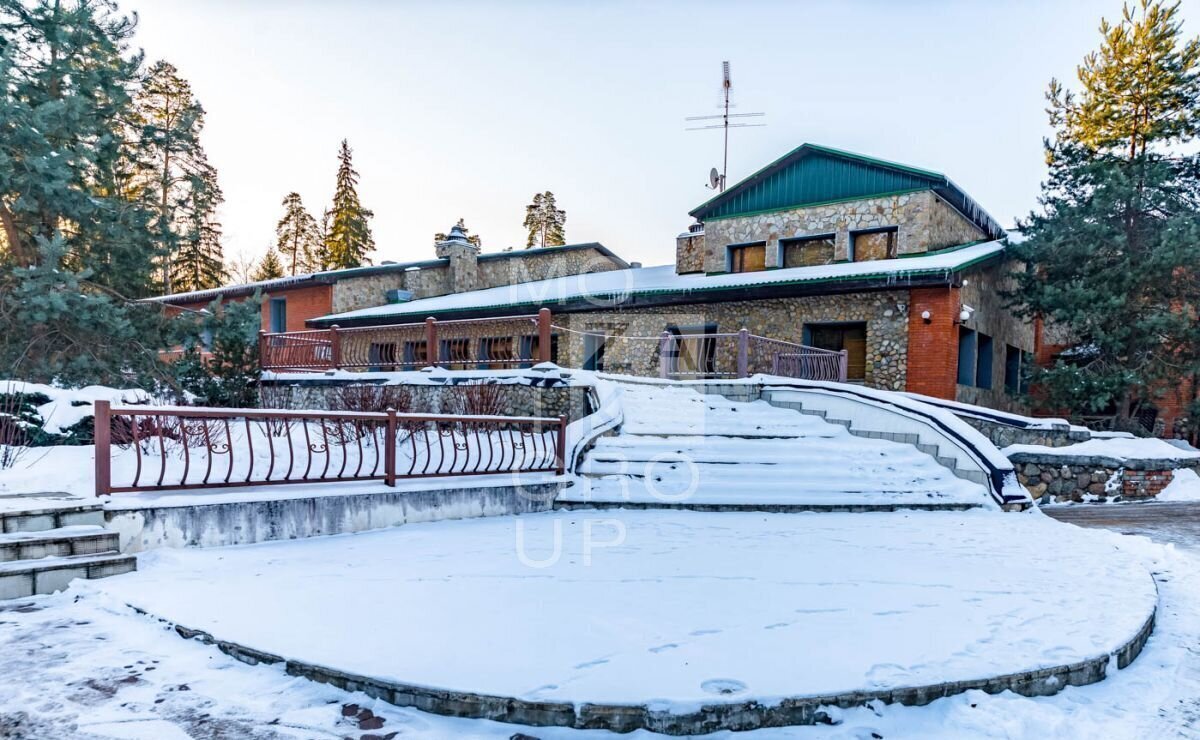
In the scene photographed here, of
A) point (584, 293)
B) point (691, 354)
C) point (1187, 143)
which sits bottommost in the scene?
point (691, 354)

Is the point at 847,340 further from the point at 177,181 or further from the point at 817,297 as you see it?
the point at 177,181

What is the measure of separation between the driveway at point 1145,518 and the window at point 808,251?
812 cm

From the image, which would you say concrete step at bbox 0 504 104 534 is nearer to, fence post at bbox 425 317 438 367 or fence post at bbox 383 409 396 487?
fence post at bbox 383 409 396 487

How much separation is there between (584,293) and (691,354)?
3295 mm

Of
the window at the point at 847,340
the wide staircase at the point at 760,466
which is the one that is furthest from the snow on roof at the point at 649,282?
the wide staircase at the point at 760,466

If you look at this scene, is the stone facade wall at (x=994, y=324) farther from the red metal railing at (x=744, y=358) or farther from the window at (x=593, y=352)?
the window at (x=593, y=352)

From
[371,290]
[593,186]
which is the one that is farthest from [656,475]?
[371,290]

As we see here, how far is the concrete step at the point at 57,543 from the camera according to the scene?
409cm

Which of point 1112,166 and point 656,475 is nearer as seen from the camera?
point 656,475

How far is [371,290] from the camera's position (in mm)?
21797

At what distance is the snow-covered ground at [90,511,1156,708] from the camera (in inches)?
113

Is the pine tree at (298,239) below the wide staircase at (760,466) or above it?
above

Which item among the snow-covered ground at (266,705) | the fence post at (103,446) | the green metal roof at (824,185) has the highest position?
the green metal roof at (824,185)

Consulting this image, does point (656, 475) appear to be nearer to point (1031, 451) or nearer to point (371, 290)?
point (1031, 451)
